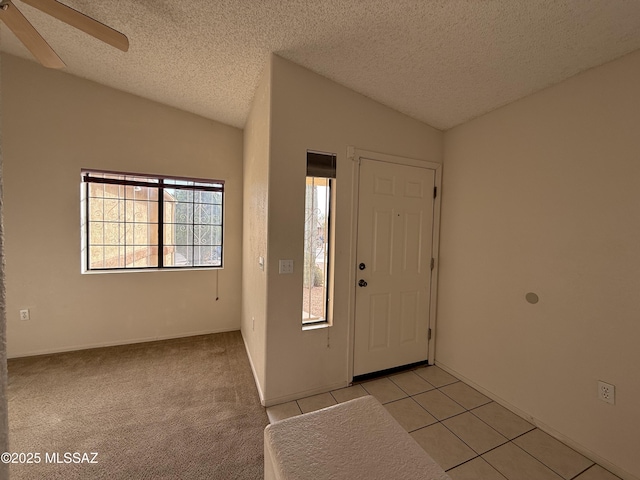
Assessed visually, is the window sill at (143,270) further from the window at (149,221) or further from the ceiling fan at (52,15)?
the ceiling fan at (52,15)

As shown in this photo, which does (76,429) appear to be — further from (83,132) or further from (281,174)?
(83,132)

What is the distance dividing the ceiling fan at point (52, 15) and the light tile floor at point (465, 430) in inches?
109

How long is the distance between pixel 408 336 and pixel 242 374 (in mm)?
1651

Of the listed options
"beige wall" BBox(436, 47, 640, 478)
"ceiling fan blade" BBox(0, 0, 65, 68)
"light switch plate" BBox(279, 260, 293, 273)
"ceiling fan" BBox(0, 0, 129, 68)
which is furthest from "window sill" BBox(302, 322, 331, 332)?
"ceiling fan blade" BBox(0, 0, 65, 68)

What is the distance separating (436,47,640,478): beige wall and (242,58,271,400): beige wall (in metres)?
1.83

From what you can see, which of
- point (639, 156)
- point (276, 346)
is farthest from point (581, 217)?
point (276, 346)

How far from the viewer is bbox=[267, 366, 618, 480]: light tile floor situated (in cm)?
181

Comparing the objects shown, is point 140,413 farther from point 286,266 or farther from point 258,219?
point 258,219

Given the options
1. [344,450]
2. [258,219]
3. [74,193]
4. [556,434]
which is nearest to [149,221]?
[74,193]

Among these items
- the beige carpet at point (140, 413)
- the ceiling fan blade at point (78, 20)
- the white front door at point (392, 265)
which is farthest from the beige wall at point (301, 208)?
the ceiling fan blade at point (78, 20)

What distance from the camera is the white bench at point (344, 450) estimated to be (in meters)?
1.04

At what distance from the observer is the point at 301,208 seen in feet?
7.70

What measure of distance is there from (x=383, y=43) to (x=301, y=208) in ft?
4.17

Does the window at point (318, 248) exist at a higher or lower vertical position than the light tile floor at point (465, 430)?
higher
